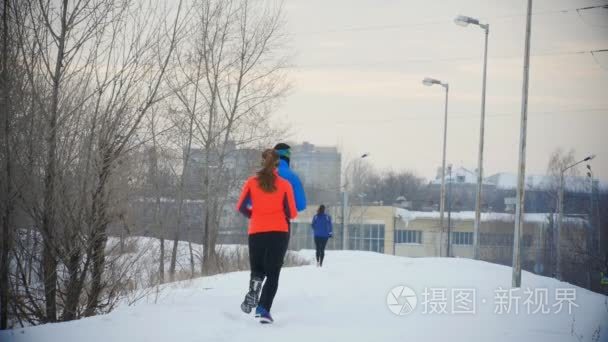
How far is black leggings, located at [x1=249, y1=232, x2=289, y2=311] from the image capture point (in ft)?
27.1

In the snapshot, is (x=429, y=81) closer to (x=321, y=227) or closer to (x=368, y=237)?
(x=321, y=227)

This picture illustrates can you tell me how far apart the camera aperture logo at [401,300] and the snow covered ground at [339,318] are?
0.02m

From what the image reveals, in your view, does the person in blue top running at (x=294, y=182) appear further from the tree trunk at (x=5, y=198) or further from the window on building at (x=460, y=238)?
the window on building at (x=460, y=238)

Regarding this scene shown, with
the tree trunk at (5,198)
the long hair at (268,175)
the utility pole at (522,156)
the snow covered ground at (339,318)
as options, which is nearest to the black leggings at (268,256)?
the snow covered ground at (339,318)

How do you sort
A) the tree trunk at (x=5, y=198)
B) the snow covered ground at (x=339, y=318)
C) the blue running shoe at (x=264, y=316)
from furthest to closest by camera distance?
the tree trunk at (x=5, y=198) < the blue running shoe at (x=264, y=316) < the snow covered ground at (x=339, y=318)

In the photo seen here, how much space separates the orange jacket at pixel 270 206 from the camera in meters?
8.23

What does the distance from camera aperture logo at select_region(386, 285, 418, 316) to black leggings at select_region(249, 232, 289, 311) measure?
2090 millimetres

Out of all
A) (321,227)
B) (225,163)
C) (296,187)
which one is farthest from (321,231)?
(296,187)

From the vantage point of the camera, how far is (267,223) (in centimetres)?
824

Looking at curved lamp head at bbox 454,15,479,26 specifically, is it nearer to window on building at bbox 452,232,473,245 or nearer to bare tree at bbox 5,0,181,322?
bare tree at bbox 5,0,181,322

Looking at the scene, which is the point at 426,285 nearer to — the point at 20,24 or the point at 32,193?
the point at 32,193

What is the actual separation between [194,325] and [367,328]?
1.98 meters

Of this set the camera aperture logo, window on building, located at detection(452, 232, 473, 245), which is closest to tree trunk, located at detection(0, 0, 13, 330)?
the camera aperture logo

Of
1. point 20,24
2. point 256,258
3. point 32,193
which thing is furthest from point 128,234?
point 20,24
